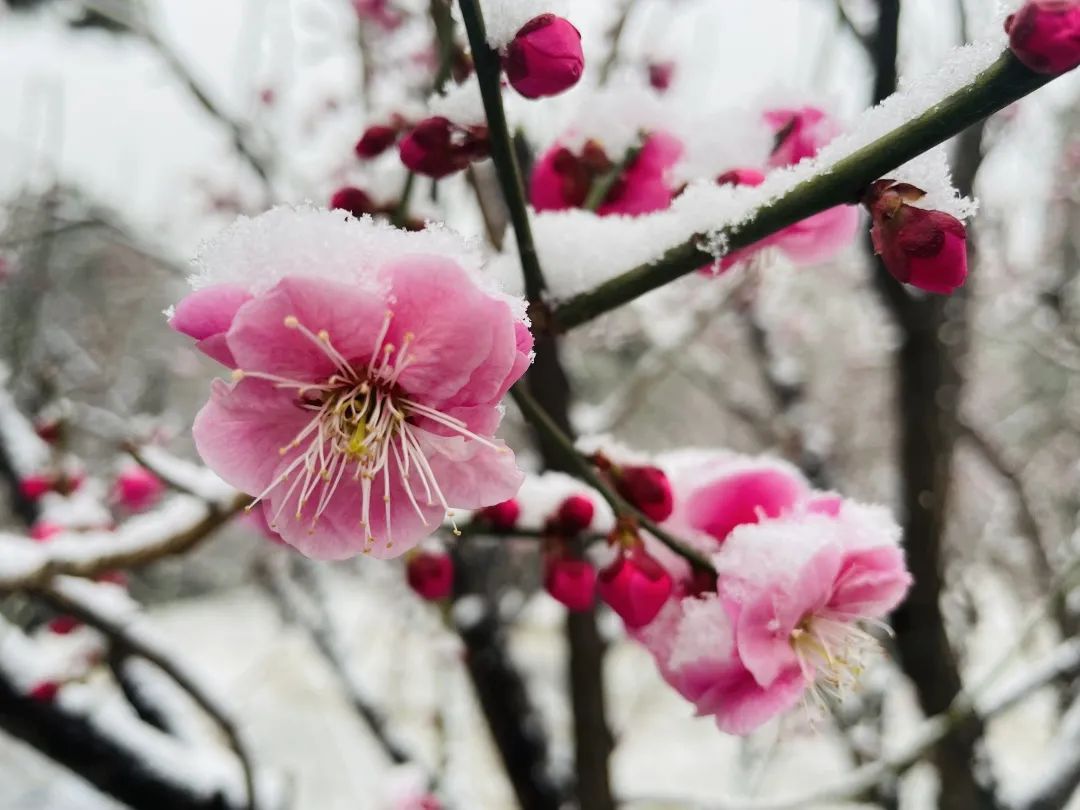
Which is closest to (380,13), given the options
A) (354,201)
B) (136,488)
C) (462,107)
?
(136,488)

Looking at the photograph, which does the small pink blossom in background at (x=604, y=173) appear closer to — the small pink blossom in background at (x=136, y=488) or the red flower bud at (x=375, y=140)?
the red flower bud at (x=375, y=140)

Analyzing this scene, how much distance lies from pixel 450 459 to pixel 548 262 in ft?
0.67

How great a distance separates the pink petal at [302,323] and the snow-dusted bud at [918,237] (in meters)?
0.36

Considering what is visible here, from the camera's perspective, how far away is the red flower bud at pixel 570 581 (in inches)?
33.3

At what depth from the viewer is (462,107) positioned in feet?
2.33

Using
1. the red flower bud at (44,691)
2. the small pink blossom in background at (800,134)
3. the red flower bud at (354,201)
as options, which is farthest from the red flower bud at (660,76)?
the red flower bud at (44,691)

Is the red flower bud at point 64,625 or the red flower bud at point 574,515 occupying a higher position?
the red flower bud at point 574,515

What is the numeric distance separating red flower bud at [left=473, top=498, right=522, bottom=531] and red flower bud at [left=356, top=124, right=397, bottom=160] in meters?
0.42

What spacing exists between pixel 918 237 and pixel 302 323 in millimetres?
427

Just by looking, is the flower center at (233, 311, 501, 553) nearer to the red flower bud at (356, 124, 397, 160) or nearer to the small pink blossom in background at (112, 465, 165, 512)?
the red flower bud at (356, 124, 397, 160)

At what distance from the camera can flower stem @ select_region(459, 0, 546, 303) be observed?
0.56 metres

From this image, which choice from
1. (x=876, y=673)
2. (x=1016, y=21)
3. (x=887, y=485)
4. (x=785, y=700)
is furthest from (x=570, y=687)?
(x=887, y=485)

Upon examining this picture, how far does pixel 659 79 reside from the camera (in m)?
2.21

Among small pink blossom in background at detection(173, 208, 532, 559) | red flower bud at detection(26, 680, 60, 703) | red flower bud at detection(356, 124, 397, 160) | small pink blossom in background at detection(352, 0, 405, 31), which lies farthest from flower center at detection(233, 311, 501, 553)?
small pink blossom in background at detection(352, 0, 405, 31)
